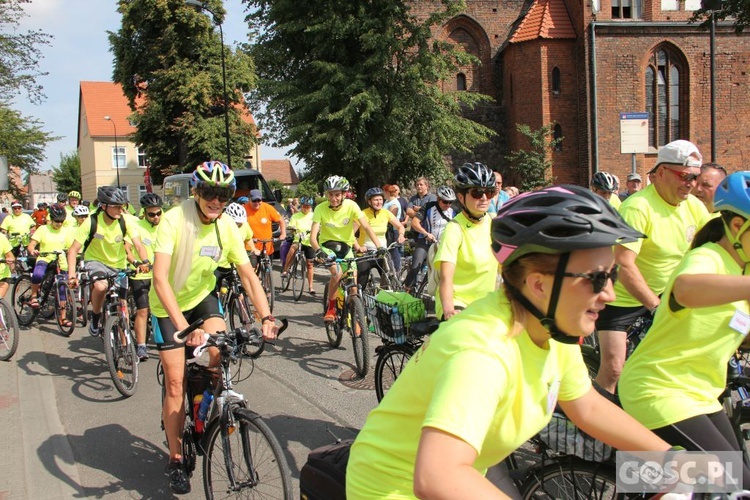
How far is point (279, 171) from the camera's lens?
99.9 metres

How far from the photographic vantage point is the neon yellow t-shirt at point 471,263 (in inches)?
187

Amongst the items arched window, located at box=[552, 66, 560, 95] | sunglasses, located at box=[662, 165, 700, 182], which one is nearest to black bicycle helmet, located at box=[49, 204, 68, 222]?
sunglasses, located at box=[662, 165, 700, 182]

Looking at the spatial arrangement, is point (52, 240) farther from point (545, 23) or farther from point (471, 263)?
point (545, 23)

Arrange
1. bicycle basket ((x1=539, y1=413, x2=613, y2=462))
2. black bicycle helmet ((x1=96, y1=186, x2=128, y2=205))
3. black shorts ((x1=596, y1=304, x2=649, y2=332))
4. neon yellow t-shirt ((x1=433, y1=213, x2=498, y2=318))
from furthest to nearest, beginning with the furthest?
black bicycle helmet ((x1=96, y1=186, x2=128, y2=205)) < neon yellow t-shirt ((x1=433, y1=213, x2=498, y2=318)) < black shorts ((x1=596, y1=304, x2=649, y2=332)) < bicycle basket ((x1=539, y1=413, x2=613, y2=462))

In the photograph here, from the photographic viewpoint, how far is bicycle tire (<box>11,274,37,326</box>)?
10.8m

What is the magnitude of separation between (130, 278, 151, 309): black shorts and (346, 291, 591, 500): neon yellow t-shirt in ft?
21.5

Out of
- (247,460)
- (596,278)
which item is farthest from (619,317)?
(596,278)

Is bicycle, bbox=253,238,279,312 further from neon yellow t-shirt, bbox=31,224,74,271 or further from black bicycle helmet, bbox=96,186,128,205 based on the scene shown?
black bicycle helmet, bbox=96,186,128,205

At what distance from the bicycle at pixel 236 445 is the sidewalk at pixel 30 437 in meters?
1.40

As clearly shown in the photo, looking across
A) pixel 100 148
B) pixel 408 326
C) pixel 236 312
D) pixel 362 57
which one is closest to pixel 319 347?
pixel 236 312

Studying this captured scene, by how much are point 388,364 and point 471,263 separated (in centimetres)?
120

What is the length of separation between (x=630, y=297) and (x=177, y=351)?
2897 mm

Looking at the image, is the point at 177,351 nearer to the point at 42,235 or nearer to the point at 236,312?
the point at 236,312

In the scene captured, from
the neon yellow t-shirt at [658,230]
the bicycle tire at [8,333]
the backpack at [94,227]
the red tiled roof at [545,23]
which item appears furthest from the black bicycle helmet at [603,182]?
the red tiled roof at [545,23]
